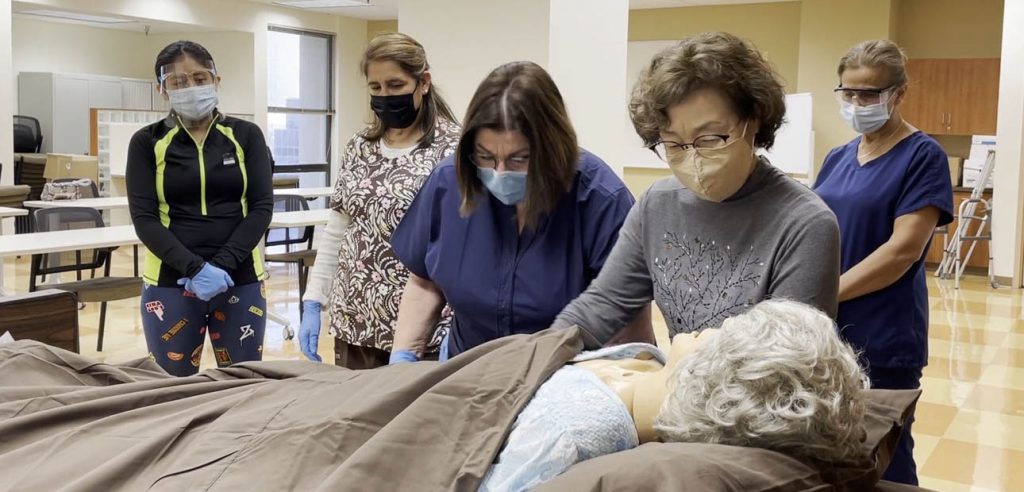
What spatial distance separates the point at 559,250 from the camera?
177 cm

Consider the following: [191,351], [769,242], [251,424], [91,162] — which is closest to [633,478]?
[769,242]

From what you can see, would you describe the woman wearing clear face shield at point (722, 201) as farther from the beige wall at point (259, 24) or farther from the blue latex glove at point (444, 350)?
the beige wall at point (259, 24)

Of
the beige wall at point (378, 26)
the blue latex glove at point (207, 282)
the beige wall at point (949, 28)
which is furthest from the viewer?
the beige wall at point (378, 26)

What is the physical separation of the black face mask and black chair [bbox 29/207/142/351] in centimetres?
267

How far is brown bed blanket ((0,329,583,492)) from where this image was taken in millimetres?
1237

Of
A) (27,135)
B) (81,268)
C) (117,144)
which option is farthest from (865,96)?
(27,135)

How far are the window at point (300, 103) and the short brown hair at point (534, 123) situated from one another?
9.95 metres

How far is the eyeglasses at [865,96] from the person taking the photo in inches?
88.0

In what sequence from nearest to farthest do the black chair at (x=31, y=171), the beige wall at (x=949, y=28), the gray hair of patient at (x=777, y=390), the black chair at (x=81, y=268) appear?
the gray hair of patient at (x=777, y=390) → the black chair at (x=81, y=268) → the beige wall at (x=949, y=28) → the black chair at (x=31, y=171)

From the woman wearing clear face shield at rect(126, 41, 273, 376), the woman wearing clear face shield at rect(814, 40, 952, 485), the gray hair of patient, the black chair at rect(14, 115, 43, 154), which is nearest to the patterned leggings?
the woman wearing clear face shield at rect(126, 41, 273, 376)

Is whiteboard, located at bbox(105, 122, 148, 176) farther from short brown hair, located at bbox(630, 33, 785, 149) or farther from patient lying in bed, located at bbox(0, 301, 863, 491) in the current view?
short brown hair, located at bbox(630, 33, 785, 149)

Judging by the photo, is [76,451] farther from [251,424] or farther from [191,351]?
[191,351]

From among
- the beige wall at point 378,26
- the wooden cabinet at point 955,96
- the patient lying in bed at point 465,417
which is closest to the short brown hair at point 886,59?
the patient lying in bed at point 465,417

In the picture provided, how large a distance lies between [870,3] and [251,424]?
857cm
